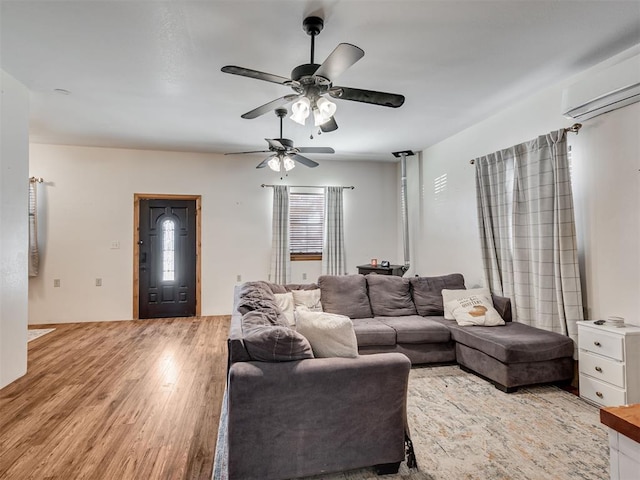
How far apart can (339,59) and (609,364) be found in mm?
2888

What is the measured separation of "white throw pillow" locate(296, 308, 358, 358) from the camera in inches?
78.6

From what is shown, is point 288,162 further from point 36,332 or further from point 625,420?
point 36,332

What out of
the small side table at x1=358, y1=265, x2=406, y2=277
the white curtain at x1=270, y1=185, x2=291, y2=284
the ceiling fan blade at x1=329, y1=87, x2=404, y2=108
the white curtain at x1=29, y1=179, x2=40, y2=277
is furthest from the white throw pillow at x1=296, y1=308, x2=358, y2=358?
the white curtain at x1=29, y1=179, x2=40, y2=277

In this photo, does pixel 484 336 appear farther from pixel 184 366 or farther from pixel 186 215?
pixel 186 215

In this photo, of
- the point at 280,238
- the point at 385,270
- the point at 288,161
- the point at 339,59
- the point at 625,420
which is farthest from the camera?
the point at 280,238

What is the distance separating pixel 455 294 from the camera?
404 cm

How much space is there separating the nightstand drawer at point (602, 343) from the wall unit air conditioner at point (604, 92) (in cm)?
180

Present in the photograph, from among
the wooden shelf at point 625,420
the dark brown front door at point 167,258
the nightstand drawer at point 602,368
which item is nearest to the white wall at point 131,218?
the dark brown front door at point 167,258

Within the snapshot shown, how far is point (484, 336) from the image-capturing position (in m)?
3.24

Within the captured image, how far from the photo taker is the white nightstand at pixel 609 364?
2543mm

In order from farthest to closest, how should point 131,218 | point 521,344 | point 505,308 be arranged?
1. point 131,218
2. point 505,308
3. point 521,344

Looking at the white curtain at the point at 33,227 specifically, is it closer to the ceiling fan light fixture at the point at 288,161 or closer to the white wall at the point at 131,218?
the white wall at the point at 131,218

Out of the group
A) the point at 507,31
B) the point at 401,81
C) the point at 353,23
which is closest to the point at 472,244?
the point at 401,81

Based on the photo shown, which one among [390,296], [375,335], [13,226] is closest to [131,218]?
[13,226]
